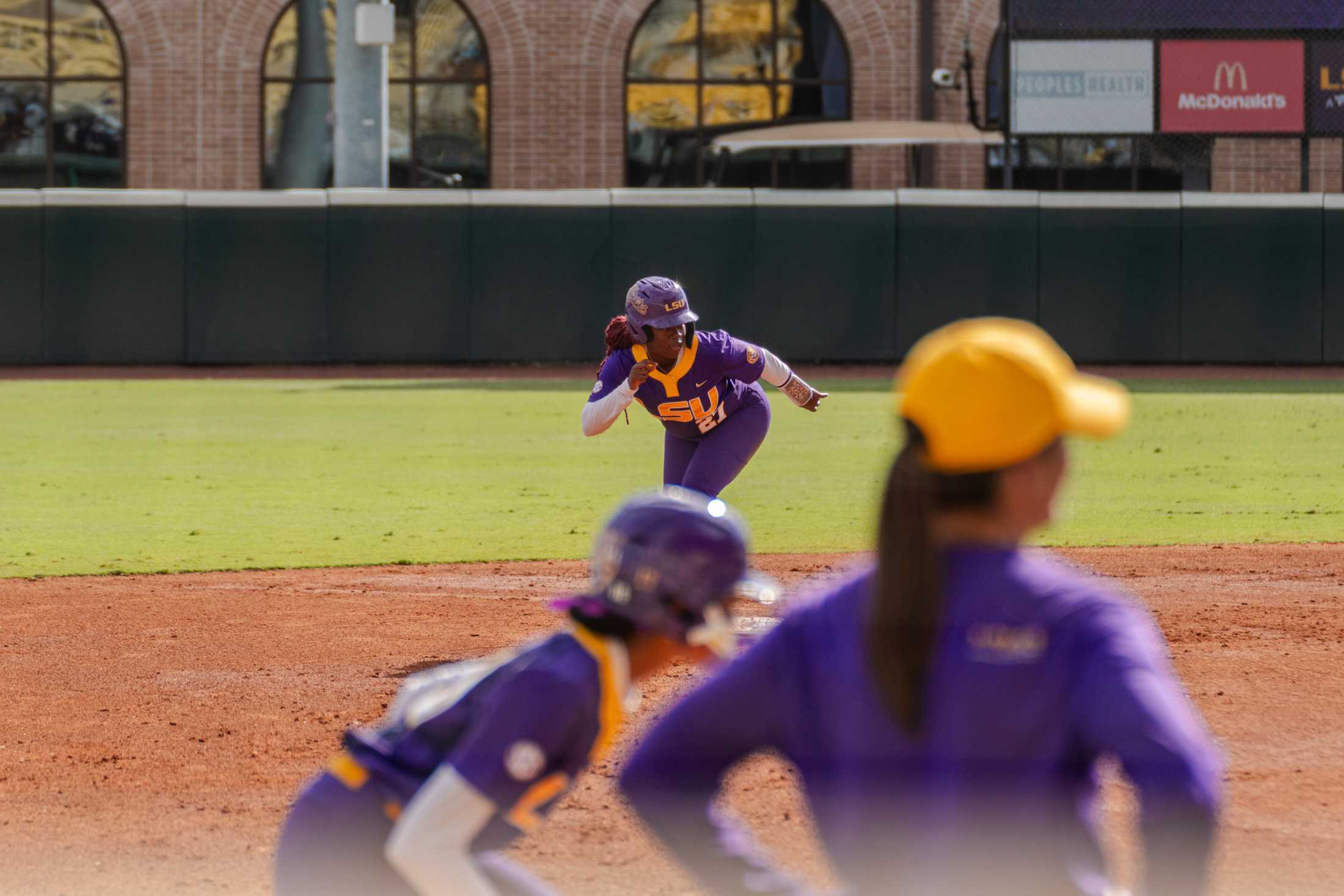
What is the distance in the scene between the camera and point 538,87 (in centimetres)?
3177

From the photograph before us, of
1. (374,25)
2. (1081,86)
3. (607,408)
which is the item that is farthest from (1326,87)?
(607,408)

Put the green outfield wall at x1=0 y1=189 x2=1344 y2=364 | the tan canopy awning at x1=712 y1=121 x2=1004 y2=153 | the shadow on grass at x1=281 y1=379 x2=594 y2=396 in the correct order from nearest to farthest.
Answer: the shadow on grass at x1=281 y1=379 x2=594 y2=396
the green outfield wall at x1=0 y1=189 x2=1344 y2=364
the tan canopy awning at x1=712 y1=121 x2=1004 y2=153

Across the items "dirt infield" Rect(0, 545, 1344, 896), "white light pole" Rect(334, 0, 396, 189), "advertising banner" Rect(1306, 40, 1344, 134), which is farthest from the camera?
"white light pole" Rect(334, 0, 396, 189)

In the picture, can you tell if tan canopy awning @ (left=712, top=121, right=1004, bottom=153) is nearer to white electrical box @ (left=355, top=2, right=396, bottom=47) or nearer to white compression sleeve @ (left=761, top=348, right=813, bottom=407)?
white electrical box @ (left=355, top=2, right=396, bottom=47)

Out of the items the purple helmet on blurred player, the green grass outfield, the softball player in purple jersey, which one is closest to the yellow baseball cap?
the purple helmet on blurred player

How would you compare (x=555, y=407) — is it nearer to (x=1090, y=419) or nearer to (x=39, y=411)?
(x=39, y=411)

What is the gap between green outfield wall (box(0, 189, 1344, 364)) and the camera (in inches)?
1027

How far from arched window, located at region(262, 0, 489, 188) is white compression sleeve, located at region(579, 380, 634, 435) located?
82.3 feet

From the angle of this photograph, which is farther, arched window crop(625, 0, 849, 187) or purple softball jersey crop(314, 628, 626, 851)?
arched window crop(625, 0, 849, 187)

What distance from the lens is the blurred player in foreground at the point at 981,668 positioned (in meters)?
1.98

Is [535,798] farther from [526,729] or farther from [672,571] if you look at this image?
[672,571]

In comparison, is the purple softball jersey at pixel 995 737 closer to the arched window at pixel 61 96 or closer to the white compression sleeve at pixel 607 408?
the white compression sleeve at pixel 607 408

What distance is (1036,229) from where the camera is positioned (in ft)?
86.2

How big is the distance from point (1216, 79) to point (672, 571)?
24.0 metres
